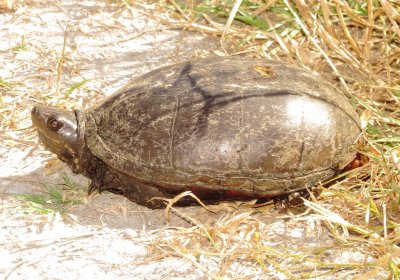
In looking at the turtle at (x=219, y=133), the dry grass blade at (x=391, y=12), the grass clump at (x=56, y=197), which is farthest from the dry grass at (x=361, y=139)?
the grass clump at (x=56, y=197)

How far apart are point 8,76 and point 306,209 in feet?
7.81

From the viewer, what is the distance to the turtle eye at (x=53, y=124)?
347cm

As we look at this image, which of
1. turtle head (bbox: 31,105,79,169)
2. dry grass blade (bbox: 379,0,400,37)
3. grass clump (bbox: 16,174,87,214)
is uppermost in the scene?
dry grass blade (bbox: 379,0,400,37)

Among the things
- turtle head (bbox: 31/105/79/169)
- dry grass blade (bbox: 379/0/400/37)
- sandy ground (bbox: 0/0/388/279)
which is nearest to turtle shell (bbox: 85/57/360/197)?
turtle head (bbox: 31/105/79/169)

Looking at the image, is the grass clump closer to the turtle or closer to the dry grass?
the turtle

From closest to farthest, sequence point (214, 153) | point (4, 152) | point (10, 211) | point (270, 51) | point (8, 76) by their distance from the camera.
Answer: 1. point (214, 153)
2. point (10, 211)
3. point (4, 152)
4. point (8, 76)
5. point (270, 51)

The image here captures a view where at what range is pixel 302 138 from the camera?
10.5 feet

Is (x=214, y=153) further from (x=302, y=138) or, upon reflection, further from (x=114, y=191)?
(x=114, y=191)

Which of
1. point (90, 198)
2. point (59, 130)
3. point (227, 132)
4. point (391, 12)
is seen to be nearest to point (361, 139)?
point (227, 132)

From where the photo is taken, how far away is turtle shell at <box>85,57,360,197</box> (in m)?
3.13

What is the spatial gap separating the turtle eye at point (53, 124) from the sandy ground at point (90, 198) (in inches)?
14.3

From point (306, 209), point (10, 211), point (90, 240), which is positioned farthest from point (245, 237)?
point (10, 211)

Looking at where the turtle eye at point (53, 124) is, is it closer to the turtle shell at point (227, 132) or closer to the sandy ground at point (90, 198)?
the turtle shell at point (227, 132)

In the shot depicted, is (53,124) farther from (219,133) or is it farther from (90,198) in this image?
(219,133)
